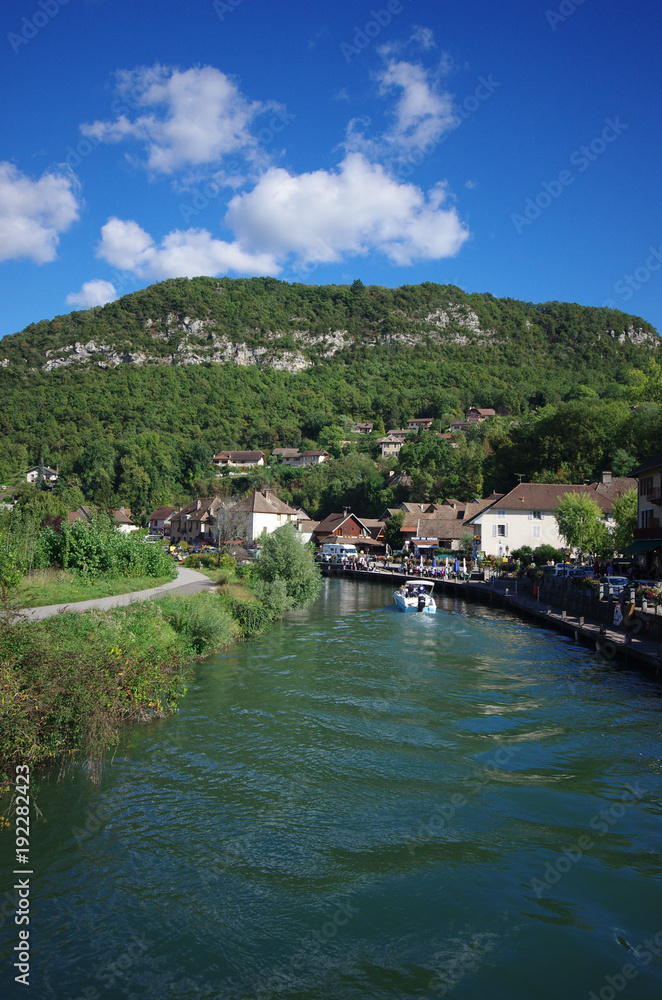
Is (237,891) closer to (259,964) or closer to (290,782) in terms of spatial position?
(259,964)

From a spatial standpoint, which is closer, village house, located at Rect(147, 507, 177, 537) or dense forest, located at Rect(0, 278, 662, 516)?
dense forest, located at Rect(0, 278, 662, 516)

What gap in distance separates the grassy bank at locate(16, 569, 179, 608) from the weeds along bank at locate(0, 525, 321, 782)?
317 centimetres

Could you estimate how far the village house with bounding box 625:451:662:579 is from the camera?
37750 millimetres

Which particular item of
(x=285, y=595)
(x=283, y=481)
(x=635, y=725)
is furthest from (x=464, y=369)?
(x=635, y=725)

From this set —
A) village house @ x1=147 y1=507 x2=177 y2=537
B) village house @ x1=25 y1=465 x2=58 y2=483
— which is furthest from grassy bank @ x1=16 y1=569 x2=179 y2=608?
village house @ x1=25 y1=465 x2=58 y2=483

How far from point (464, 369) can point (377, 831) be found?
587 feet

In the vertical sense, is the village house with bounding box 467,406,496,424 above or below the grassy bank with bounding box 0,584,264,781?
above

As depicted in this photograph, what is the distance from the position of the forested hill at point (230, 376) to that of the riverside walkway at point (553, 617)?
3101 inches

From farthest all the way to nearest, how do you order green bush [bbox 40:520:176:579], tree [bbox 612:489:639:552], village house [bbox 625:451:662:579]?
tree [bbox 612:489:639:552], village house [bbox 625:451:662:579], green bush [bbox 40:520:176:579]

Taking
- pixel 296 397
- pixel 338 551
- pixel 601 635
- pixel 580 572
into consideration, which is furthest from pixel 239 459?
pixel 601 635

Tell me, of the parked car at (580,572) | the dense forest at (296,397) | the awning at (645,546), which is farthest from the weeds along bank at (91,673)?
the dense forest at (296,397)

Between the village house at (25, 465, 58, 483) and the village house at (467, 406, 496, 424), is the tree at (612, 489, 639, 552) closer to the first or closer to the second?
the village house at (25, 465, 58, 483)

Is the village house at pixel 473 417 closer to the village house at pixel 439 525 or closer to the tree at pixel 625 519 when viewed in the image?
the village house at pixel 439 525

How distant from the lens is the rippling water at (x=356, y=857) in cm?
712
